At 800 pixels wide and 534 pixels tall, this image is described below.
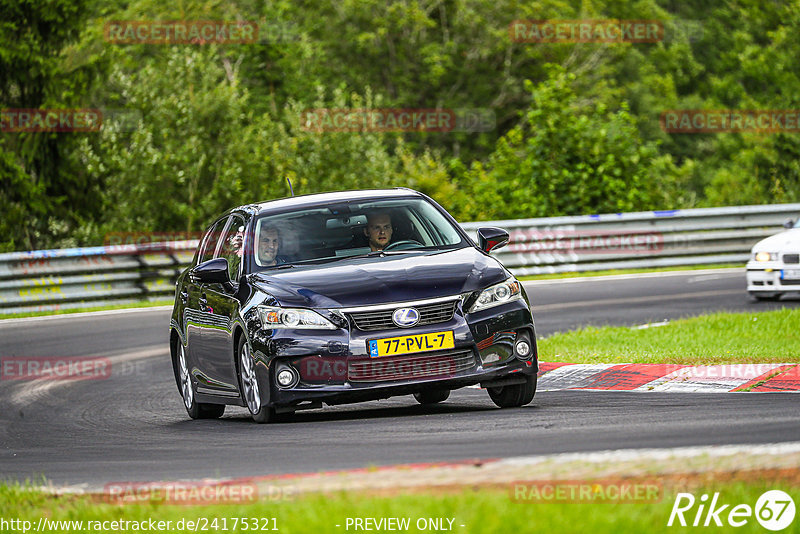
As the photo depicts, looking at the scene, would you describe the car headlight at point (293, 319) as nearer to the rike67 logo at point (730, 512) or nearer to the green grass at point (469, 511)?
the green grass at point (469, 511)

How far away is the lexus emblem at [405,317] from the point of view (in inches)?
342

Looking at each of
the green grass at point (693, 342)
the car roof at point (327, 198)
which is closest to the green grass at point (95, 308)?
the green grass at point (693, 342)

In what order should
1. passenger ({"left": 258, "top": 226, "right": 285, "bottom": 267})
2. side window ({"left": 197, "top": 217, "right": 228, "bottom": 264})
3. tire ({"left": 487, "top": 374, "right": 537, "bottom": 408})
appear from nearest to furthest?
tire ({"left": 487, "top": 374, "right": 537, "bottom": 408}), passenger ({"left": 258, "top": 226, "right": 285, "bottom": 267}), side window ({"left": 197, "top": 217, "right": 228, "bottom": 264})

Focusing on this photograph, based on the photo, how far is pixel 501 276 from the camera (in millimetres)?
9242

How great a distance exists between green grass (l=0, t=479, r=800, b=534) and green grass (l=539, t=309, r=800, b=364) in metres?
6.05

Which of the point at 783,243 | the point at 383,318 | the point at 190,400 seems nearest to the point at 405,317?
the point at 383,318

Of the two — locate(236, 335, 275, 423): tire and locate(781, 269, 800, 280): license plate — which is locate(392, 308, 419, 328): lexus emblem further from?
locate(781, 269, 800, 280): license plate

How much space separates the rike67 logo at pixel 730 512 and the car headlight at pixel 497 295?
3.89m

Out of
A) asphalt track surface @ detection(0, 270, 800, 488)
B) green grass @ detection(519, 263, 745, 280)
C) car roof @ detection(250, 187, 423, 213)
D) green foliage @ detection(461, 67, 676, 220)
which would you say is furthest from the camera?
green foliage @ detection(461, 67, 676, 220)

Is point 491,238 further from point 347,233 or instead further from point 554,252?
point 554,252

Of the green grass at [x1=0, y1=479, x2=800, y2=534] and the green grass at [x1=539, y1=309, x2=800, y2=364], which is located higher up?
the green grass at [x1=0, y1=479, x2=800, y2=534]

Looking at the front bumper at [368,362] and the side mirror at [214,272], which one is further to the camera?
the side mirror at [214,272]

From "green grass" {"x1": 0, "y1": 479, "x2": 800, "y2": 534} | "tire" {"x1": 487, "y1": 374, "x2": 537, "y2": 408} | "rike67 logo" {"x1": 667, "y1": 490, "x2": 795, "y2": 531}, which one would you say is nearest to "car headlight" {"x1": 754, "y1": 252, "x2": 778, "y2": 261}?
"tire" {"x1": 487, "y1": 374, "x2": 537, "y2": 408}

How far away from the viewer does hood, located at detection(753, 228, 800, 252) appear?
58.2ft
